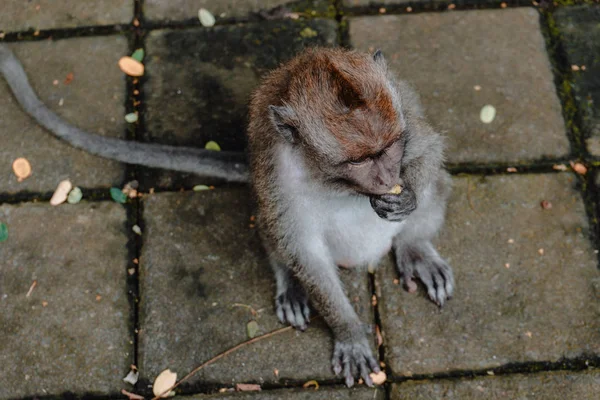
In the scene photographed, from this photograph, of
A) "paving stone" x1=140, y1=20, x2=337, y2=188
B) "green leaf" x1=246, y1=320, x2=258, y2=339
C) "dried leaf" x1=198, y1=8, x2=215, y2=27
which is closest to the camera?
"green leaf" x1=246, y1=320, x2=258, y2=339

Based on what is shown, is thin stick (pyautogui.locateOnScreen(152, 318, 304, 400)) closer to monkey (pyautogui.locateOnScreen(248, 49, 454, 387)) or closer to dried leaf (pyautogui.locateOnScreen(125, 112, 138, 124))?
monkey (pyautogui.locateOnScreen(248, 49, 454, 387))

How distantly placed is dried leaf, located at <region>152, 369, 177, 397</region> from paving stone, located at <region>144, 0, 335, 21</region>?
2472 mm

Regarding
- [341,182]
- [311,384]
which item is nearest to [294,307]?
[311,384]

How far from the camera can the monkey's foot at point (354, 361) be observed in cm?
367

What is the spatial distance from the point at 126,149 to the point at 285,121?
1.62m

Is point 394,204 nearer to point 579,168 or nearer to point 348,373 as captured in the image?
point 348,373

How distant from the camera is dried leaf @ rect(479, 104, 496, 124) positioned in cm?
436

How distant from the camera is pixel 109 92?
14.9 ft

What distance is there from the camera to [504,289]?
3887mm

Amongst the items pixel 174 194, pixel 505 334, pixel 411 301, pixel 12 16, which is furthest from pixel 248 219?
pixel 12 16

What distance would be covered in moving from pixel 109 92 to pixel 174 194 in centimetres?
91

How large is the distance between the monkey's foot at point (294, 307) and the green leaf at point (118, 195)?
3.77 feet

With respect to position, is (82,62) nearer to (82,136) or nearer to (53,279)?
(82,136)

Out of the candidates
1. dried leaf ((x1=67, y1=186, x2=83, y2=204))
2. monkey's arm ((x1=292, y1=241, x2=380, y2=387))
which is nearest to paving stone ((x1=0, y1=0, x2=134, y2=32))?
dried leaf ((x1=67, y1=186, x2=83, y2=204))
